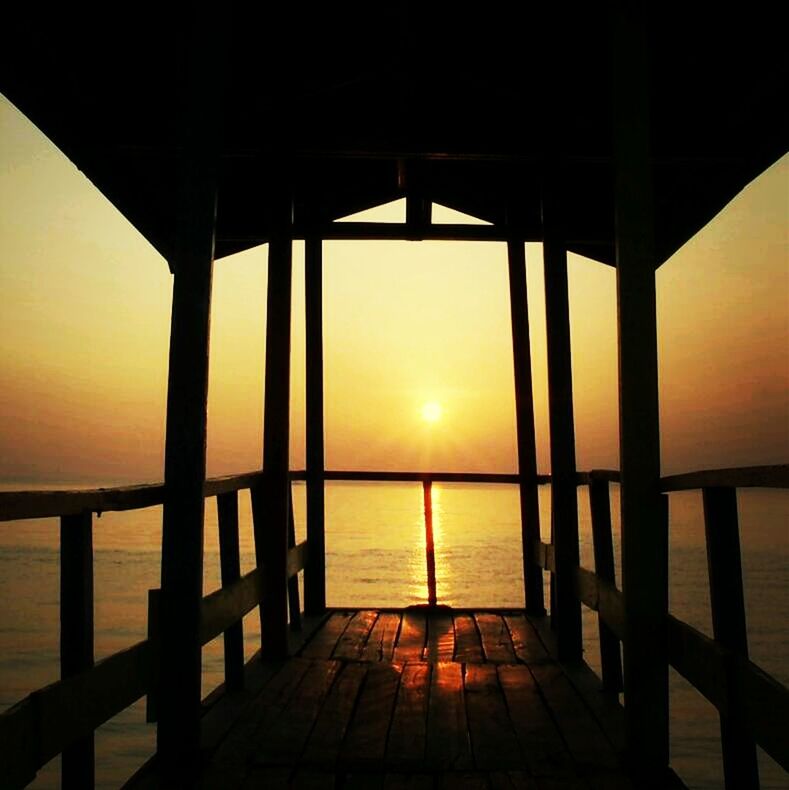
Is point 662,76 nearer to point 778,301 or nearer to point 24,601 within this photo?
point 778,301

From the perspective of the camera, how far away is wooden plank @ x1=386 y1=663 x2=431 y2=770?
2.99 metres

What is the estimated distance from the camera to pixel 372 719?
3418 mm

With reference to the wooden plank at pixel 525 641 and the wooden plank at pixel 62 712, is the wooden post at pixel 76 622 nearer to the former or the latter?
the wooden plank at pixel 62 712

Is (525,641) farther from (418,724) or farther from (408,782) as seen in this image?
(408,782)

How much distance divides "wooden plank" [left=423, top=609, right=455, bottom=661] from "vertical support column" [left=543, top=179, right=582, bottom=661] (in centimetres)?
61

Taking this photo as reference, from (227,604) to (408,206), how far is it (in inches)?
129

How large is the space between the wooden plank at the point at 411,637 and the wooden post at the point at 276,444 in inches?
24.9

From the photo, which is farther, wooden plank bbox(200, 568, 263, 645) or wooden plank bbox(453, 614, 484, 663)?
wooden plank bbox(453, 614, 484, 663)

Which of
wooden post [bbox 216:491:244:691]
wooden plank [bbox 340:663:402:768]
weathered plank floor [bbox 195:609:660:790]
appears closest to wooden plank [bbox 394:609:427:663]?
weathered plank floor [bbox 195:609:660:790]

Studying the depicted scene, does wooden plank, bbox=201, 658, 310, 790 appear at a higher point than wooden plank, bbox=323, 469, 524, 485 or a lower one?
lower

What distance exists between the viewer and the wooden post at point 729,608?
2.14 meters

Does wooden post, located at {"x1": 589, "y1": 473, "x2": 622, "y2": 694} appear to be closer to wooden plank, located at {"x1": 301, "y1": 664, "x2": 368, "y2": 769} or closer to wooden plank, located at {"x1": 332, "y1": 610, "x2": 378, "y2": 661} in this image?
wooden plank, located at {"x1": 301, "y1": 664, "x2": 368, "y2": 769}

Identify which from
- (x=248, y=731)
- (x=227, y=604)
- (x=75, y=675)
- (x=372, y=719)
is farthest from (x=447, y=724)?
(x=75, y=675)

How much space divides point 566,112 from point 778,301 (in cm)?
1171
